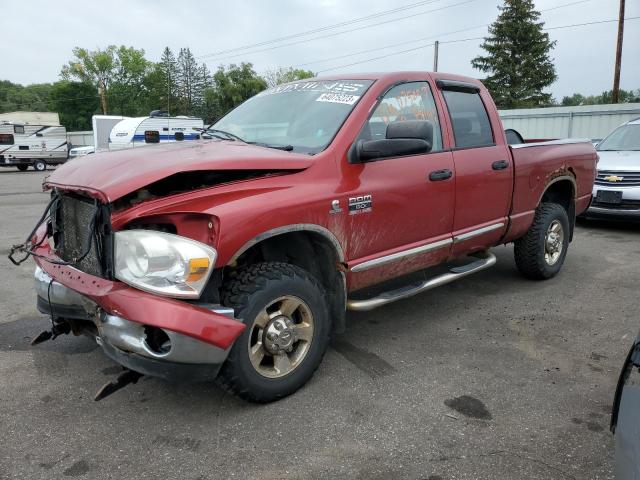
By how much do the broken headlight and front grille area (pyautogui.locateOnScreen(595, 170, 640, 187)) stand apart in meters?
7.26

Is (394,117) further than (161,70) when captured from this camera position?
No

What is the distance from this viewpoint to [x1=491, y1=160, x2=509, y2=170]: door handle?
4.36 metres

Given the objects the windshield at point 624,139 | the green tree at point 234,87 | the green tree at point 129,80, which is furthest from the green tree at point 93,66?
the windshield at point 624,139

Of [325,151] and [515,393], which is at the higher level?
[325,151]

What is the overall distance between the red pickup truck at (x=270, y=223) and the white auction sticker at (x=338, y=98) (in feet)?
0.05

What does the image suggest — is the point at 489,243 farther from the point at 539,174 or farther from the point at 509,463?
the point at 509,463

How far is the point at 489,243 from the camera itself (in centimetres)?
460

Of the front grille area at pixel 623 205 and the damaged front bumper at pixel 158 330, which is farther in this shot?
the front grille area at pixel 623 205

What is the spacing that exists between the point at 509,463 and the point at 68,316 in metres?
2.40

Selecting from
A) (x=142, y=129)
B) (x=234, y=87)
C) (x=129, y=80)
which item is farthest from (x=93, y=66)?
(x=142, y=129)

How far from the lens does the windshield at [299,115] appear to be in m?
3.44

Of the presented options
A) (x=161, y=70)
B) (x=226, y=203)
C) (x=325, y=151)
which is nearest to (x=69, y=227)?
(x=226, y=203)

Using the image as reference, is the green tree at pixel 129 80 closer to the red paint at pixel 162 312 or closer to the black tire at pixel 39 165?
the black tire at pixel 39 165

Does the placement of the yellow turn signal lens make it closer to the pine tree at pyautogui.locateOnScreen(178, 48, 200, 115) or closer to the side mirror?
the side mirror
